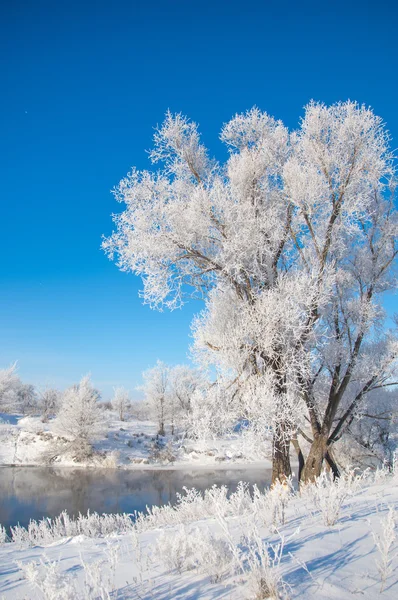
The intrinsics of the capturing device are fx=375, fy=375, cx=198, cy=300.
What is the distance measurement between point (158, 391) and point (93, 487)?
23.6 meters

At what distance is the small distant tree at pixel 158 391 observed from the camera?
1725 inches

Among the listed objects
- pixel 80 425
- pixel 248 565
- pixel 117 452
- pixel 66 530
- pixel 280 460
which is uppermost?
pixel 80 425

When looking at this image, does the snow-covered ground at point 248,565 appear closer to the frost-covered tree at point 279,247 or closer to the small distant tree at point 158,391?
the frost-covered tree at point 279,247

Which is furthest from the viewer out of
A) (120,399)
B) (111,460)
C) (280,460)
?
(120,399)

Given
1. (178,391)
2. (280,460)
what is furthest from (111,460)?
(280,460)

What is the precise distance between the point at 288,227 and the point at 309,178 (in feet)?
3.91

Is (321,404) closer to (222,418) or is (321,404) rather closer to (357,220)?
(222,418)

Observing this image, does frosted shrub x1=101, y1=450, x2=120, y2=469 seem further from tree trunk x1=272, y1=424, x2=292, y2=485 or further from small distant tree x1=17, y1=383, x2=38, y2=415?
small distant tree x1=17, y1=383, x2=38, y2=415

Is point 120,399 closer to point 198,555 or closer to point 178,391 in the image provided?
point 178,391

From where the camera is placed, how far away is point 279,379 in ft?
24.0

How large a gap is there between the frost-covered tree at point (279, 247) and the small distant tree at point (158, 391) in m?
36.3

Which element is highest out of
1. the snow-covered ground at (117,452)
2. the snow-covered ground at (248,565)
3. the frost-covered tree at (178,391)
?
the frost-covered tree at (178,391)

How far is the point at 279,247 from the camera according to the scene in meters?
8.28

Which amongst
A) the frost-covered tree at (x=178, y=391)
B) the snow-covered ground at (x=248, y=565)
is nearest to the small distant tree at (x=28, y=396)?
the frost-covered tree at (x=178, y=391)
